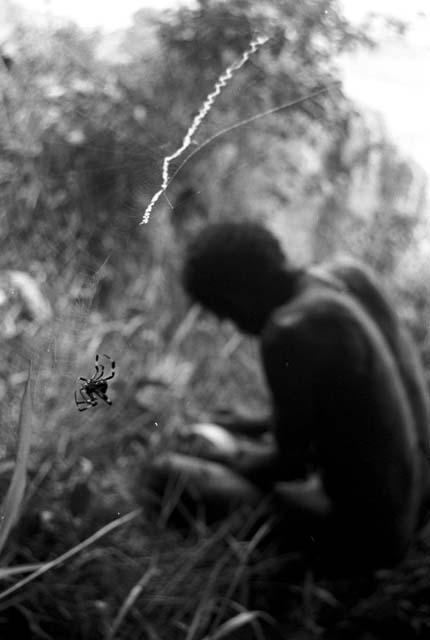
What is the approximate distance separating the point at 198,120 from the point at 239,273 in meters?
0.76

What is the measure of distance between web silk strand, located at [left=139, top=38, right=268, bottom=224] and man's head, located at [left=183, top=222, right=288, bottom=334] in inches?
19.4

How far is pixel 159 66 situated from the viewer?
207 centimetres

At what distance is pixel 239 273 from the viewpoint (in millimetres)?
1779

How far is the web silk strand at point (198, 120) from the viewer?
0.92 metres

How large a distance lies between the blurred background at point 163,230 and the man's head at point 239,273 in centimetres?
14

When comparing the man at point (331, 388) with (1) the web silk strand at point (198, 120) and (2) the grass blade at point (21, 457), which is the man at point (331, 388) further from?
(2) the grass blade at point (21, 457)

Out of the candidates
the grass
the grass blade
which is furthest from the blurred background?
the grass blade

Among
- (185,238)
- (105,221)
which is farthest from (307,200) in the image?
(105,221)

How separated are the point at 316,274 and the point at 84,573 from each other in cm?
79

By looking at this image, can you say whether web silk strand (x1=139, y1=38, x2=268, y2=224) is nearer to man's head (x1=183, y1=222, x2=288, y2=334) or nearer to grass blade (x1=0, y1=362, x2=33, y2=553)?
grass blade (x1=0, y1=362, x2=33, y2=553)

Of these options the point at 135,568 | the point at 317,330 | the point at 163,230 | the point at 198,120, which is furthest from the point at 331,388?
the point at 163,230

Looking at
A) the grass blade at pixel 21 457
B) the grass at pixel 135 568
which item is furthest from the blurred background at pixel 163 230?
the grass blade at pixel 21 457

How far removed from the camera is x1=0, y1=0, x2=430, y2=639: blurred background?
127 cm

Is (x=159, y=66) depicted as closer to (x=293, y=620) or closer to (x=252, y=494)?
(x=252, y=494)
